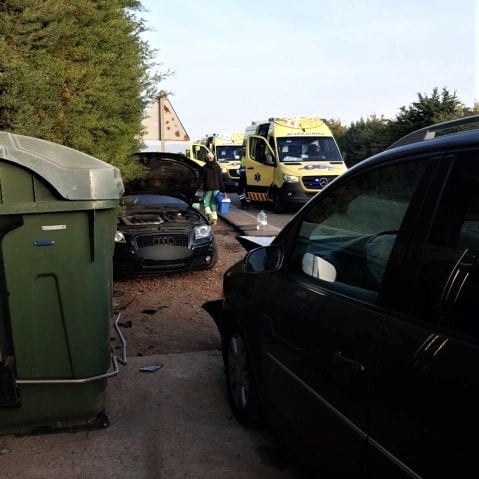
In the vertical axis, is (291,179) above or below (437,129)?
below

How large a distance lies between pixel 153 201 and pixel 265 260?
5081mm

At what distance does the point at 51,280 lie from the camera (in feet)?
8.95

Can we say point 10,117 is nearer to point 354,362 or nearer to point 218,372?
point 218,372

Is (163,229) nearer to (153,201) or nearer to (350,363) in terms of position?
(153,201)

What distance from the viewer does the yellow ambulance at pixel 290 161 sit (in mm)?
14484

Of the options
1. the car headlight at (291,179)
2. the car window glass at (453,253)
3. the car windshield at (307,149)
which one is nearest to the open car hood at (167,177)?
the car window glass at (453,253)

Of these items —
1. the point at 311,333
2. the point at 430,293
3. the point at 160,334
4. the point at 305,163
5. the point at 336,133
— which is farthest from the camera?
the point at 336,133

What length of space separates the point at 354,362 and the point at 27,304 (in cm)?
166

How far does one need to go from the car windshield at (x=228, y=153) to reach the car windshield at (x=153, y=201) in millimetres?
16520

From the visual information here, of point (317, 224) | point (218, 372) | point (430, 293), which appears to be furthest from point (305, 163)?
point (430, 293)

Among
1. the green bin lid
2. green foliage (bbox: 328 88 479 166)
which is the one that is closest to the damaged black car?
the green bin lid

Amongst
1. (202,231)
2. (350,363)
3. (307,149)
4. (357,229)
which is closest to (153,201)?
(202,231)

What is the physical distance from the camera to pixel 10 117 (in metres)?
5.30

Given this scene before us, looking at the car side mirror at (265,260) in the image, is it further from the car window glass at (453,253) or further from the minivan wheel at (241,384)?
the car window glass at (453,253)
